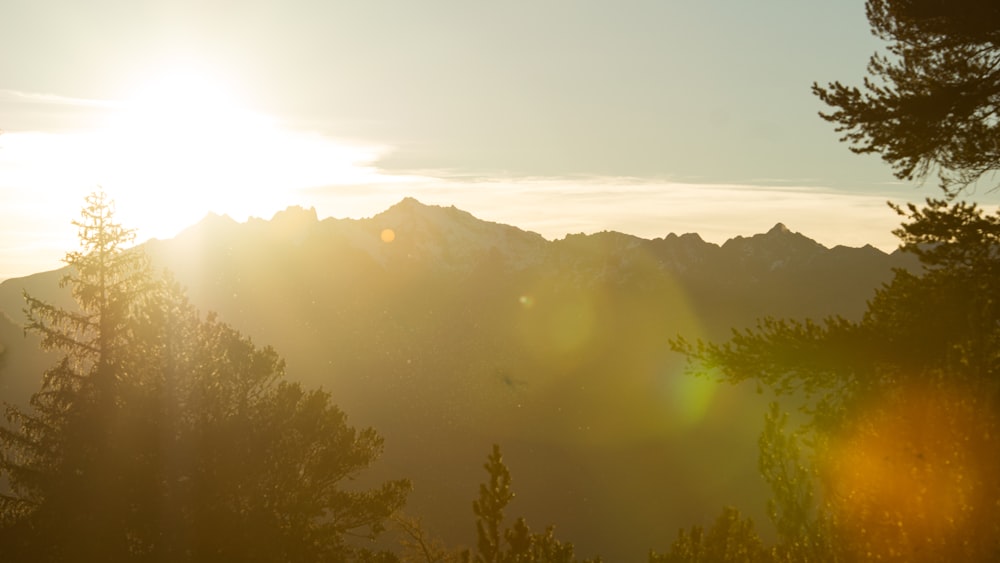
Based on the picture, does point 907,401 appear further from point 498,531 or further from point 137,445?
point 137,445

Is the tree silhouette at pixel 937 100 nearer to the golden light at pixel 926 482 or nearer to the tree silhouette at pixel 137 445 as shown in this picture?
the golden light at pixel 926 482

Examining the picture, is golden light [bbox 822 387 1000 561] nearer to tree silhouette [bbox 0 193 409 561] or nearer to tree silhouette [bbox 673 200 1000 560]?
tree silhouette [bbox 673 200 1000 560]

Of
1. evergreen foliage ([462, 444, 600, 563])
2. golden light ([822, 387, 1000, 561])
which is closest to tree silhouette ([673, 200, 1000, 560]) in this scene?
golden light ([822, 387, 1000, 561])

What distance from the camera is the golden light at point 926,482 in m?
6.81

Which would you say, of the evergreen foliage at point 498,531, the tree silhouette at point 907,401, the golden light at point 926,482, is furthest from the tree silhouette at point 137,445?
the golden light at point 926,482

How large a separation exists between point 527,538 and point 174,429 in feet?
38.3

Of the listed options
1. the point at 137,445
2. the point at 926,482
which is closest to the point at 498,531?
the point at 926,482

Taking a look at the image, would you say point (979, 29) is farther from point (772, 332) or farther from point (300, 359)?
point (300, 359)

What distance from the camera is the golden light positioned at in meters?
6.81

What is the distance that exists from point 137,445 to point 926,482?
51.0ft

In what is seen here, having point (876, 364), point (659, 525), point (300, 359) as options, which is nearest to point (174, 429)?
point (876, 364)

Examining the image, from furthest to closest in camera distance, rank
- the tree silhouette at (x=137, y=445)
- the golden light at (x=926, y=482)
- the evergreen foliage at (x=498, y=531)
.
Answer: the tree silhouette at (x=137, y=445) → the evergreen foliage at (x=498, y=531) → the golden light at (x=926, y=482)

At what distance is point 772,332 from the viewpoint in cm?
1109

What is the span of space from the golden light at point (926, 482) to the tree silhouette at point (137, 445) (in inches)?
542
